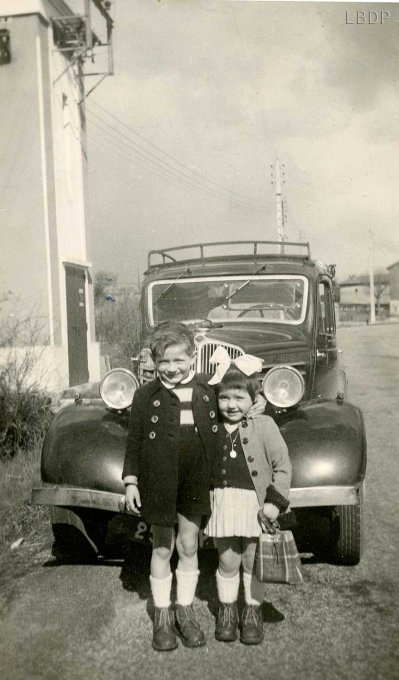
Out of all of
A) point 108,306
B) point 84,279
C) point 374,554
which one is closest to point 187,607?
point 374,554

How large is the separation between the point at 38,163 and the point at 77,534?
722 centimetres

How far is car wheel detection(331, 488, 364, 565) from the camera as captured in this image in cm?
318

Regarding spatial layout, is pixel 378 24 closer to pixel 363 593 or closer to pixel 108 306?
pixel 363 593

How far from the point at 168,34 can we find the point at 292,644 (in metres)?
4.06

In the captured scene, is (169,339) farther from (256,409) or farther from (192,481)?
(192,481)

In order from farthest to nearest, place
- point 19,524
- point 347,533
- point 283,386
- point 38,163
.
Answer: point 38,163 < point 19,524 < point 283,386 < point 347,533

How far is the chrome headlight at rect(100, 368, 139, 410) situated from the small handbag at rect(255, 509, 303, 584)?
1.23m

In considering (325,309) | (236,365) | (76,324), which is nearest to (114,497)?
(236,365)

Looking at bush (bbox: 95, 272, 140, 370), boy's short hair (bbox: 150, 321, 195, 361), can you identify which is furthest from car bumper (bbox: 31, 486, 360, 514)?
bush (bbox: 95, 272, 140, 370)

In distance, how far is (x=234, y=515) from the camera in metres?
2.72

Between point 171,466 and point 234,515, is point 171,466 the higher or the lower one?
the higher one

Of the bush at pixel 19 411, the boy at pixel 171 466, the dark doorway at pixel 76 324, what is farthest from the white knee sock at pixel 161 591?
the dark doorway at pixel 76 324

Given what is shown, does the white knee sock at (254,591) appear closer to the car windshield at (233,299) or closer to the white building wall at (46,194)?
the car windshield at (233,299)

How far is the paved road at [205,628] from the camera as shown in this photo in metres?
2.43
